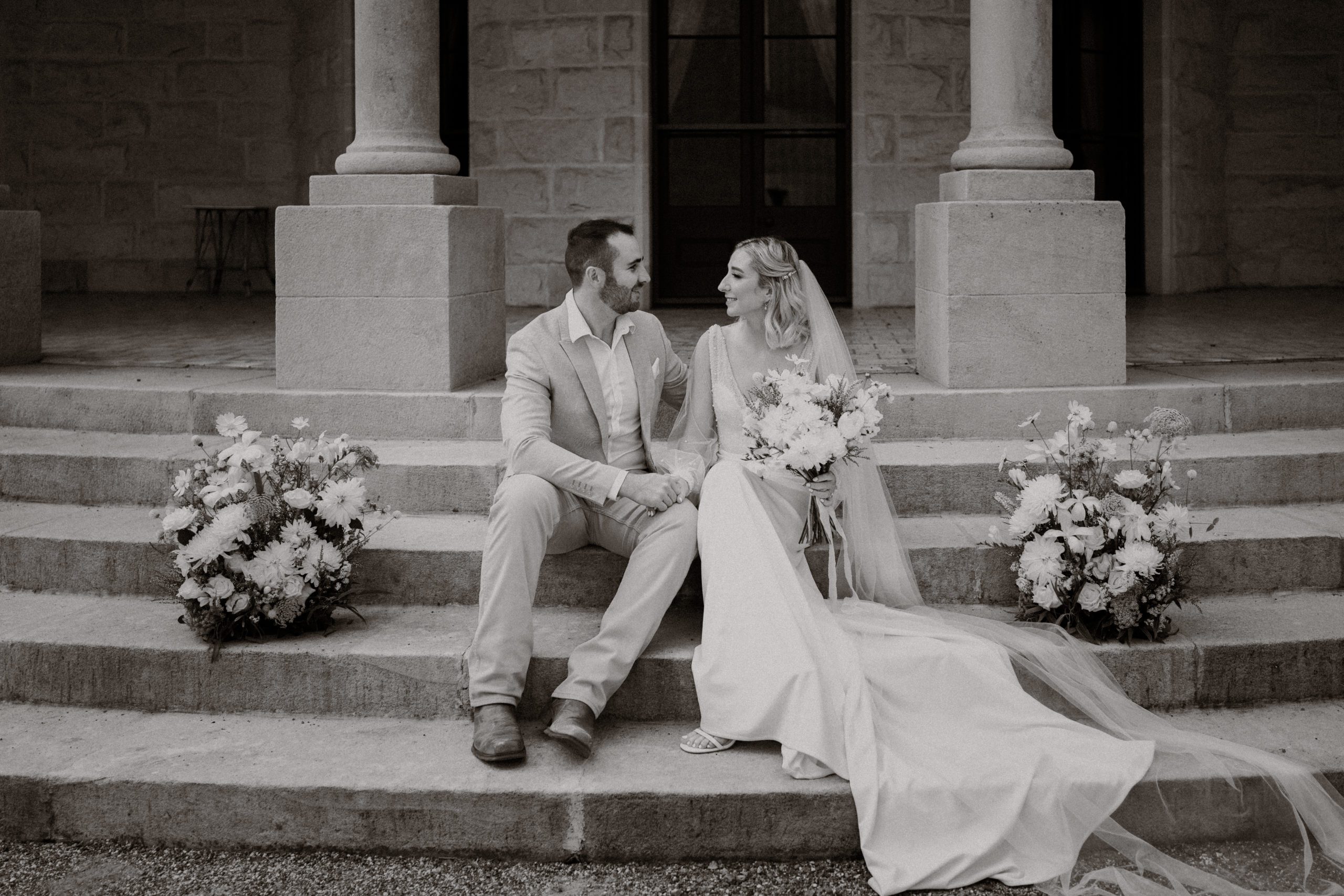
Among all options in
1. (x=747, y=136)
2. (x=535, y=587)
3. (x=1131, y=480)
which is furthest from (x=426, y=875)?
(x=747, y=136)

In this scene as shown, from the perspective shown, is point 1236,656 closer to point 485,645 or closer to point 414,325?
point 485,645

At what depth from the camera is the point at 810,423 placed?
427 cm

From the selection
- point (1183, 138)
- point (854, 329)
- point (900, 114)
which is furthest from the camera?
point (1183, 138)

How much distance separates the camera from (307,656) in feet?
14.5

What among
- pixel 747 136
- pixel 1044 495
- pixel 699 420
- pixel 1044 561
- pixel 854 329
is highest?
pixel 747 136

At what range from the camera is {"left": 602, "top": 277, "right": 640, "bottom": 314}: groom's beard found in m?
4.71

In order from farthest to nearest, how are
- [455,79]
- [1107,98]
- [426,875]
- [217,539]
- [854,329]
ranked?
1. [1107,98]
2. [455,79]
3. [854,329]
4. [217,539]
5. [426,875]

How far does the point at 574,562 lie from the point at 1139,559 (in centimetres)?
182

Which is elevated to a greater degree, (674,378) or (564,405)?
(674,378)

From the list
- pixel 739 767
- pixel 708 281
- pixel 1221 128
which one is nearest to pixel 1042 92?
pixel 739 767

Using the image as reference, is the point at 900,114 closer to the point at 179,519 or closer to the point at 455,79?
the point at 455,79

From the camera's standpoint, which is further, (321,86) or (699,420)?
(321,86)

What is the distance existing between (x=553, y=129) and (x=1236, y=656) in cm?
777

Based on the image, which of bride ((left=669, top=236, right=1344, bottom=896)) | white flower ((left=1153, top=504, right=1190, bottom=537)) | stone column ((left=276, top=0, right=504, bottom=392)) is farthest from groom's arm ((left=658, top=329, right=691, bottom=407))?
white flower ((left=1153, top=504, right=1190, bottom=537))
